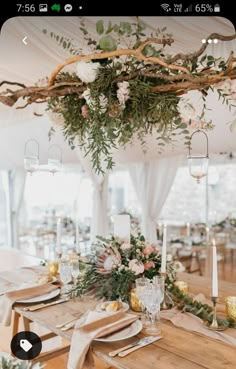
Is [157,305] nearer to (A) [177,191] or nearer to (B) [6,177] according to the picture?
(B) [6,177]

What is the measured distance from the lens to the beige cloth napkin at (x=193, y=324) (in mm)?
998

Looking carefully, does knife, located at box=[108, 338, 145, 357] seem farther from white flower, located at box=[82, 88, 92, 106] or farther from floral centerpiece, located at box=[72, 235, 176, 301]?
white flower, located at box=[82, 88, 92, 106]

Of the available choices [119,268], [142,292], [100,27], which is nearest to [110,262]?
[119,268]

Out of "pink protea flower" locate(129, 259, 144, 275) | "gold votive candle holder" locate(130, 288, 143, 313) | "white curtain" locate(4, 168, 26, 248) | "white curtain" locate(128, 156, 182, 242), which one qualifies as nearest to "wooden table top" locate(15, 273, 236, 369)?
"gold votive candle holder" locate(130, 288, 143, 313)

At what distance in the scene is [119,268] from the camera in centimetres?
134

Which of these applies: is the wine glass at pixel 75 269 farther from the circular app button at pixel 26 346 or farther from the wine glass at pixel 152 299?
the wine glass at pixel 152 299

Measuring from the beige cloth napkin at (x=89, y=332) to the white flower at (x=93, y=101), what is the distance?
66 centimetres

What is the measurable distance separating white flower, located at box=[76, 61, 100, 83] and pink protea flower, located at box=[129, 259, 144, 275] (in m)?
0.74

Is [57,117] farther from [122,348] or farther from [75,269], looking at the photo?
[122,348]

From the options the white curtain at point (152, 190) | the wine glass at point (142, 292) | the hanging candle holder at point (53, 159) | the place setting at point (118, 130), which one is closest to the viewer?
the place setting at point (118, 130)

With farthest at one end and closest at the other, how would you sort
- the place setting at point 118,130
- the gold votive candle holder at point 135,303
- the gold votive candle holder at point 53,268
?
the gold votive candle holder at point 53,268
the gold votive candle holder at point 135,303
the place setting at point 118,130

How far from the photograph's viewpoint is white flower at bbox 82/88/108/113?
971 millimetres

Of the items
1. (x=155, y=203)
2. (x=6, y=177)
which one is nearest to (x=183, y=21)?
(x=155, y=203)

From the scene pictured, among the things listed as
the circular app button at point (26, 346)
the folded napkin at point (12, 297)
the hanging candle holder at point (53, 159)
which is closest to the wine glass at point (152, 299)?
the circular app button at point (26, 346)
